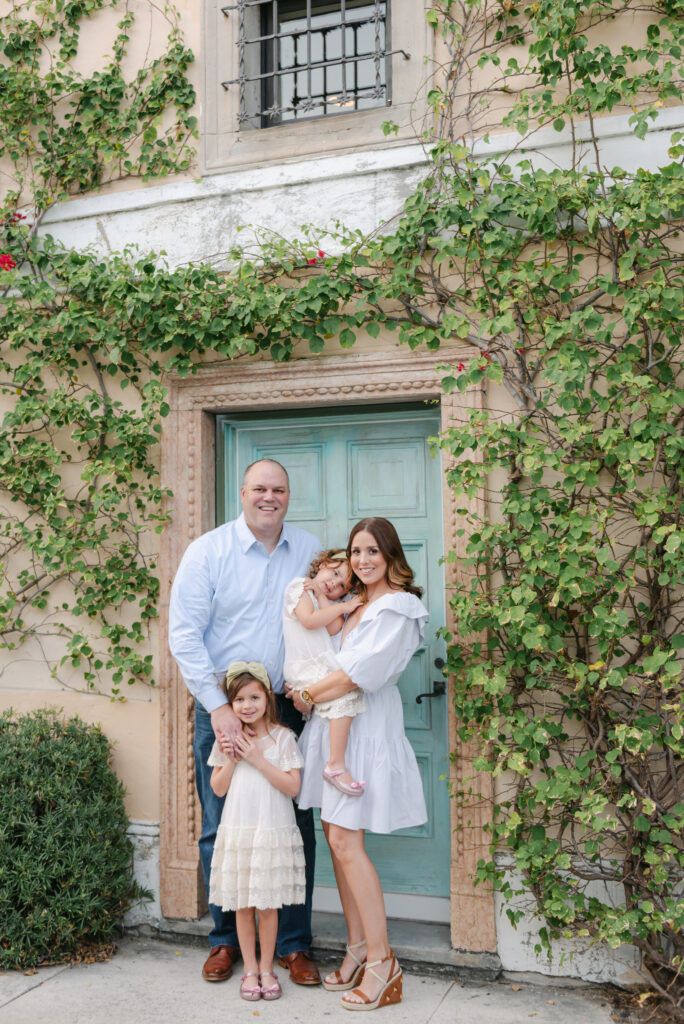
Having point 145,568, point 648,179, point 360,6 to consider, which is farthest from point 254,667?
point 360,6

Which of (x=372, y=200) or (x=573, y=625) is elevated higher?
(x=372, y=200)

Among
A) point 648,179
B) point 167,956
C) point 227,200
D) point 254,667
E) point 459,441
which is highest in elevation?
point 227,200

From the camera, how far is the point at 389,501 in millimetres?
4500

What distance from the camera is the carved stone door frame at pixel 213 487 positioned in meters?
4.02

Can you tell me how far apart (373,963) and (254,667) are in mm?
1237

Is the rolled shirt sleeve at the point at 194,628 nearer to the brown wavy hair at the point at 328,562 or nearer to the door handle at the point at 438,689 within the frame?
the brown wavy hair at the point at 328,562

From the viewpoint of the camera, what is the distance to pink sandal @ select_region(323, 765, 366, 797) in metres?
3.61

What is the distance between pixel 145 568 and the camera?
4.66 metres

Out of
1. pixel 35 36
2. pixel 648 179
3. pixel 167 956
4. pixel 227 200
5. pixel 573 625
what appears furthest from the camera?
pixel 35 36

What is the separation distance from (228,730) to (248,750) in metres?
0.11

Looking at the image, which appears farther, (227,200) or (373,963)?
(227,200)

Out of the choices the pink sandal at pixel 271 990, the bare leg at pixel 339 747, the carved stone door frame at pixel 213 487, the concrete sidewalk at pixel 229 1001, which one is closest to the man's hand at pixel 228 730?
the bare leg at pixel 339 747

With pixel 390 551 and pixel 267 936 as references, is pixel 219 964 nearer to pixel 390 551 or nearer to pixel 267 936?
pixel 267 936

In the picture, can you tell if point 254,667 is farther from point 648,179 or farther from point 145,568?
point 648,179
